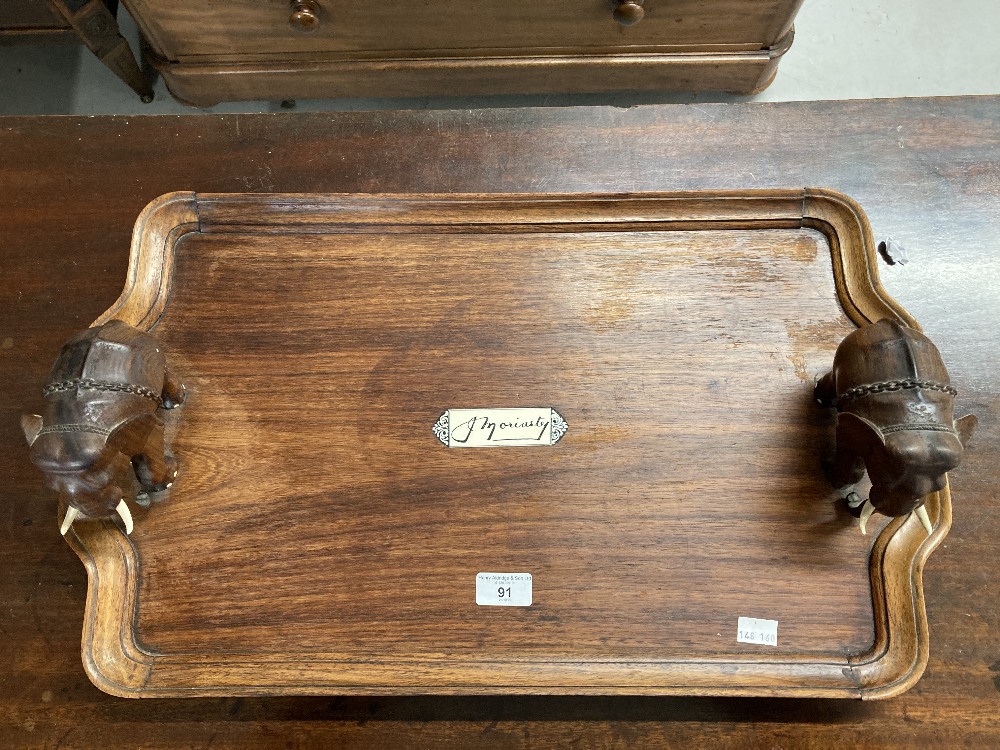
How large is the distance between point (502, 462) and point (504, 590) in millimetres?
154

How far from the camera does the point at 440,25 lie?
1.29 m

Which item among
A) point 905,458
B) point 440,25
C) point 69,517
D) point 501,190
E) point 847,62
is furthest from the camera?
point 847,62

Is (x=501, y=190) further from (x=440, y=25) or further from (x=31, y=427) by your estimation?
(x=31, y=427)

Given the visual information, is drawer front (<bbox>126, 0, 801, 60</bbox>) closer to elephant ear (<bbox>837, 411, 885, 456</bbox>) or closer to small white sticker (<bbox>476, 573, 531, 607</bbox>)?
elephant ear (<bbox>837, 411, 885, 456</bbox>)

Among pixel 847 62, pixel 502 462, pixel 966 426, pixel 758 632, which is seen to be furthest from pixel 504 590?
pixel 847 62

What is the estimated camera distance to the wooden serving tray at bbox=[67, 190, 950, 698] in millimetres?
886

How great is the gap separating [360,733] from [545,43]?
1.13m

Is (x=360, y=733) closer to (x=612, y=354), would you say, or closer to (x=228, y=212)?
(x=612, y=354)

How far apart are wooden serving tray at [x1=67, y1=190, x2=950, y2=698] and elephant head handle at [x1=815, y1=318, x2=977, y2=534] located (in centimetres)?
10

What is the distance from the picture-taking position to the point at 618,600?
90 centimetres

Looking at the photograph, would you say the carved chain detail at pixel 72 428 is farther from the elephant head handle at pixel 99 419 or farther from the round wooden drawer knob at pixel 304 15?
the round wooden drawer knob at pixel 304 15

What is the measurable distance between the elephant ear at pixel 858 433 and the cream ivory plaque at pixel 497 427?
32cm

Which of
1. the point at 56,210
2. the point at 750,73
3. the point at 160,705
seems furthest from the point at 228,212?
the point at 750,73

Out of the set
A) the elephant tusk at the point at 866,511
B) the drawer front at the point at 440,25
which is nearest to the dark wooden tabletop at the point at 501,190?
the elephant tusk at the point at 866,511
